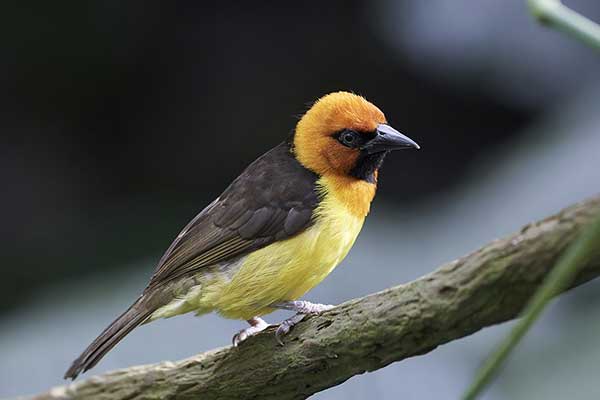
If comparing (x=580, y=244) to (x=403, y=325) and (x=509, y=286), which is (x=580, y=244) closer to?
(x=509, y=286)

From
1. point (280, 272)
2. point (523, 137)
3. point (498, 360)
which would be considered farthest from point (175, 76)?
point (498, 360)

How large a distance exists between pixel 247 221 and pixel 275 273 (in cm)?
26

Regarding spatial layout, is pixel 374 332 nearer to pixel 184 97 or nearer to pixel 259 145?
pixel 259 145

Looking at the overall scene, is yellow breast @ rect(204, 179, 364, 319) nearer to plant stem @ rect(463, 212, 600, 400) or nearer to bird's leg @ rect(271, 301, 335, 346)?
bird's leg @ rect(271, 301, 335, 346)

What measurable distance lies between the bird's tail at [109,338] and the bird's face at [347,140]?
0.87 meters

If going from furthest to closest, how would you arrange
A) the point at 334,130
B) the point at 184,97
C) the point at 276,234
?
the point at 184,97 → the point at 334,130 → the point at 276,234

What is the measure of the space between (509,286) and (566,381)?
1.71 m

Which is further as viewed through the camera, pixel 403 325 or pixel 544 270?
pixel 403 325

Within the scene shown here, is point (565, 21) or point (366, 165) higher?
point (366, 165)

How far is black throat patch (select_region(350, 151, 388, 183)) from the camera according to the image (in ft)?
12.5

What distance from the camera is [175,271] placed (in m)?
3.59

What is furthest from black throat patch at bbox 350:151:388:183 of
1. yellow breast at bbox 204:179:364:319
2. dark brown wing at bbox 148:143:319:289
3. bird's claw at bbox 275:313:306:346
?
bird's claw at bbox 275:313:306:346

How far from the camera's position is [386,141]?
147 inches

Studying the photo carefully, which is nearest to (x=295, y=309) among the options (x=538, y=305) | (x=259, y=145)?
(x=538, y=305)
